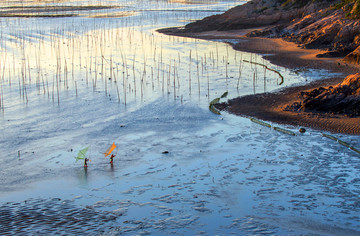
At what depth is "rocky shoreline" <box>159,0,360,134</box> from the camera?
10.7m

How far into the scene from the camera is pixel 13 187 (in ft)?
23.1

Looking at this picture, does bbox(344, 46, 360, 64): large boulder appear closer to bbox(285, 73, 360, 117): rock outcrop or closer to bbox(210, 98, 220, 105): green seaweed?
bbox(285, 73, 360, 117): rock outcrop

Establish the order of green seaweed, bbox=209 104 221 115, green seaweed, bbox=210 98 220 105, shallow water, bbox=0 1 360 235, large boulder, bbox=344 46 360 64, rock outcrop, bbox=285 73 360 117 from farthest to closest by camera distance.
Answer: large boulder, bbox=344 46 360 64
green seaweed, bbox=210 98 220 105
green seaweed, bbox=209 104 221 115
rock outcrop, bbox=285 73 360 117
shallow water, bbox=0 1 360 235

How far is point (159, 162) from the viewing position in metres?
8.13

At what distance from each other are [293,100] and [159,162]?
5511 mm

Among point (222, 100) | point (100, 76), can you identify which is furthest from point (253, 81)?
point (100, 76)

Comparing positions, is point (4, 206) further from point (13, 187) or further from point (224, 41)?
point (224, 41)

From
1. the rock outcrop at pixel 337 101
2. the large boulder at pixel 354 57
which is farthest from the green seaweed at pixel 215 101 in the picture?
the large boulder at pixel 354 57

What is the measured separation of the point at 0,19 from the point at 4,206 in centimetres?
3013

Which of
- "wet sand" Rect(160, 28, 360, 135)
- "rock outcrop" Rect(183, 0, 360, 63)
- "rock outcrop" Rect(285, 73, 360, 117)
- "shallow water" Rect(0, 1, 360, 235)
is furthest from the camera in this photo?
"rock outcrop" Rect(183, 0, 360, 63)

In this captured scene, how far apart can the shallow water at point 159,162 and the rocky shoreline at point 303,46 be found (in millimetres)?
937

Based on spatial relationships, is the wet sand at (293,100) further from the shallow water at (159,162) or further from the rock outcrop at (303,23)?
the rock outcrop at (303,23)

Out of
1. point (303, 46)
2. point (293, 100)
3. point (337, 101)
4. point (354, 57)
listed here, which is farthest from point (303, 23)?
point (337, 101)

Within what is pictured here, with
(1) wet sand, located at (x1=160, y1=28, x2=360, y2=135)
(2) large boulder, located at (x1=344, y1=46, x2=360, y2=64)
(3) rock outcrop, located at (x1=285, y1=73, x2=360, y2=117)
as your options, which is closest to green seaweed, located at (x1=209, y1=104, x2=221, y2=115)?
(1) wet sand, located at (x1=160, y1=28, x2=360, y2=135)
